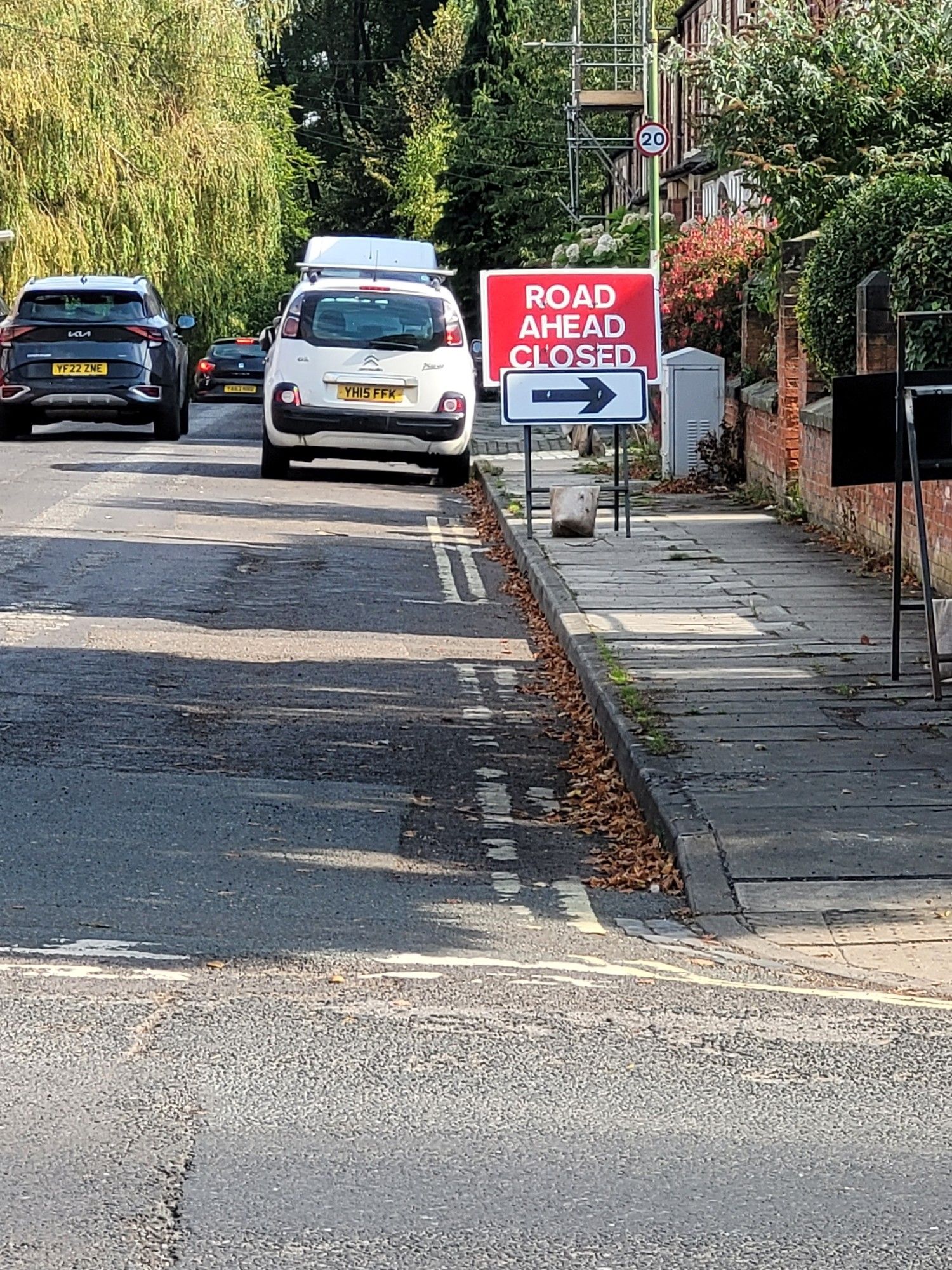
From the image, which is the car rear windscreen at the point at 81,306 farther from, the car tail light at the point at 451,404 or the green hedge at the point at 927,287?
the green hedge at the point at 927,287

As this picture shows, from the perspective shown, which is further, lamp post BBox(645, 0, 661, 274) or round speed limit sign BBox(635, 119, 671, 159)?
round speed limit sign BBox(635, 119, 671, 159)

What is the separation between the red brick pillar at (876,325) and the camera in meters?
14.9

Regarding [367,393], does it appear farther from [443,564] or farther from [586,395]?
[443,564]

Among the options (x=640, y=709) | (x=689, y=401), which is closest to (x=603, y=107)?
(x=689, y=401)

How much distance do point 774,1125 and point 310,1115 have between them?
98 cm

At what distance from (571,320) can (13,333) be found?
11551mm

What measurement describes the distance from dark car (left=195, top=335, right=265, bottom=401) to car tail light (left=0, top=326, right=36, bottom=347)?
60.3ft

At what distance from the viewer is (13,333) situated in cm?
2672

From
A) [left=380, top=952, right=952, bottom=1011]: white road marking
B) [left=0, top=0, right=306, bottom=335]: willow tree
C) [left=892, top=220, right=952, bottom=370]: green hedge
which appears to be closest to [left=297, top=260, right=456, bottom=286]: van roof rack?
[left=892, top=220, right=952, bottom=370]: green hedge

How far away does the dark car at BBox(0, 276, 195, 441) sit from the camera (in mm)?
26594

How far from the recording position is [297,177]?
80.5 metres

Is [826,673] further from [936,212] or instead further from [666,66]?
[666,66]

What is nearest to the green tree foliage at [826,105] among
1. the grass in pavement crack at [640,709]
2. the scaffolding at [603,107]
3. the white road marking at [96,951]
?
the grass in pavement crack at [640,709]

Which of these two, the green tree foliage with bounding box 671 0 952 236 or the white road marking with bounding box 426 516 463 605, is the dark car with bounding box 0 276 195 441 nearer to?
A: the white road marking with bounding box 426 516 463 605
